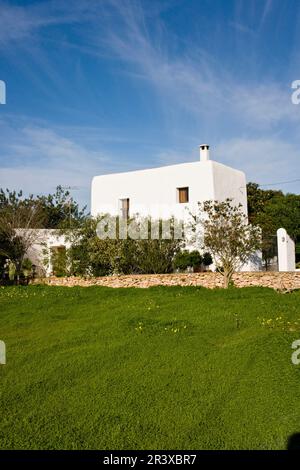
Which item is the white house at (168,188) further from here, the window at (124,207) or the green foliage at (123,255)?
the green foliage at (123,255)

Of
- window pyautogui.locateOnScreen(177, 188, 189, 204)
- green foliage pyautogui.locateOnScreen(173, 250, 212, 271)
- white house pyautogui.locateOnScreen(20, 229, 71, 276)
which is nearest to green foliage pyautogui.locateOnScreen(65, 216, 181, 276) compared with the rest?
green foliage pyautogui.locateOnScreen(173, 250, 212, 271)

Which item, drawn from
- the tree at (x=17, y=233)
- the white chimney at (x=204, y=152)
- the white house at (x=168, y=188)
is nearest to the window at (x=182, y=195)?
the white house at (x=168, y=188)

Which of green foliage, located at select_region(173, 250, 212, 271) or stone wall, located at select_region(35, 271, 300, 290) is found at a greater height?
green foliage, located at select_region(173, 250, 212, 271)

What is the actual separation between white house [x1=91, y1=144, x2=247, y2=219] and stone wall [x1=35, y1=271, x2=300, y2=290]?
159 inches

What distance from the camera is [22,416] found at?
4074 millimetres

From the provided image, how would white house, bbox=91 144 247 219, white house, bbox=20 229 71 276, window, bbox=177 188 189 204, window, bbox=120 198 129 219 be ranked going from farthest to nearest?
1. window, bbox=120 198 129 219
2. white house, bbox=20 229 71 276
3. window, bbox=177 188 189 204
4. white house, bbox=91 144 247 219

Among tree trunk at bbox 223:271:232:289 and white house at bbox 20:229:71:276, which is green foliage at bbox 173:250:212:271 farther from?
white house at bbox 20:229:71:276

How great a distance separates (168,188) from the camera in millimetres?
19234

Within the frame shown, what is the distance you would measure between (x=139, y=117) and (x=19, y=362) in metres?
11.9

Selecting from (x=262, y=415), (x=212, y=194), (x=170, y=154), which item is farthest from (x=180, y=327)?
(x=170, y=154)

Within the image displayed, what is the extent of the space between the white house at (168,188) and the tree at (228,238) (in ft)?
8.39

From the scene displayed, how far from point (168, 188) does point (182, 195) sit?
691 millimetres

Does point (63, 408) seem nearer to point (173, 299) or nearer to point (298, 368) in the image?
point (298, 368)

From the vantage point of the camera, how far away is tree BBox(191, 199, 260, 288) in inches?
587
